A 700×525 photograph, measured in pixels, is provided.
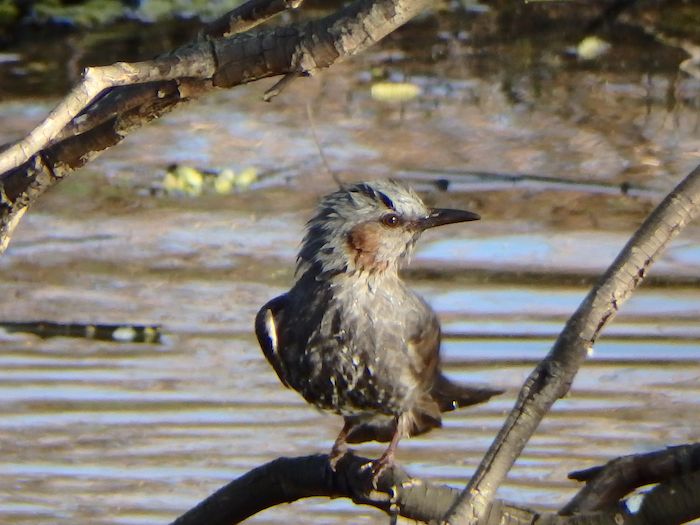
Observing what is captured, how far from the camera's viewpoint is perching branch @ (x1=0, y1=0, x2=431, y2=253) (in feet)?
11.8

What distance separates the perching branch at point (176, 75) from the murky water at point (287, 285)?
3.56m

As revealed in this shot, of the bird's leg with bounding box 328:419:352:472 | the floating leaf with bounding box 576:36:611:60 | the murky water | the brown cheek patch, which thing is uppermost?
the brown cheek patch

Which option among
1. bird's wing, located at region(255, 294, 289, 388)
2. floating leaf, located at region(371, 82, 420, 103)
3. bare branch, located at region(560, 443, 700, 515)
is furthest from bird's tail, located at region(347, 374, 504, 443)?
floating leaf, located at region(371, 82, 420, 103)

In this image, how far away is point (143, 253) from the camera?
1001 centimetres

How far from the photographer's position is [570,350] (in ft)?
12.0

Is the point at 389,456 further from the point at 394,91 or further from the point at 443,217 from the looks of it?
the point at 394,91

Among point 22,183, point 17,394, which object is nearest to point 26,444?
point 17,394

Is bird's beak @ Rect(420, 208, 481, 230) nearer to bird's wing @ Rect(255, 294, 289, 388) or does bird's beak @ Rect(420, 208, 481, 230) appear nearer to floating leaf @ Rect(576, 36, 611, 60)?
bird's wing @ Rect(255, 294, 289, 388)

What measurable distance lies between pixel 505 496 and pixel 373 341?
81.3 inches

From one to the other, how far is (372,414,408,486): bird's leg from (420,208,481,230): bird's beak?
2.24ft

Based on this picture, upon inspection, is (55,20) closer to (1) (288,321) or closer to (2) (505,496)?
(2) (505,496)

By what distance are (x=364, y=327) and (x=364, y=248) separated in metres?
0.35

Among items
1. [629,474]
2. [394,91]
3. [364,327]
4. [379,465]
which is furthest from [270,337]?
[394,91]

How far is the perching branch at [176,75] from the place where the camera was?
141 inches
